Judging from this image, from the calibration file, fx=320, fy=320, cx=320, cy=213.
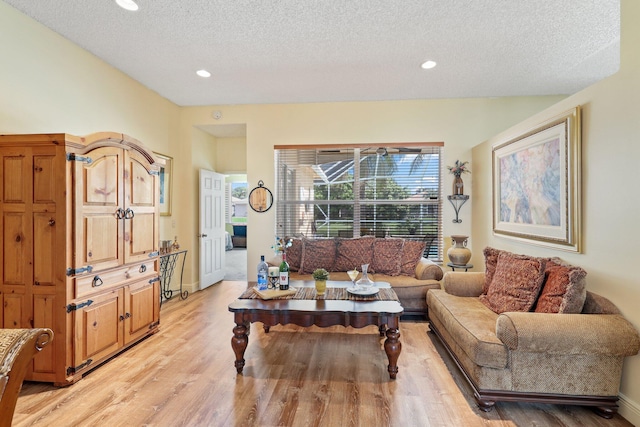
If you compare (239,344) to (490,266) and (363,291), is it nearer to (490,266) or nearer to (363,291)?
(363,291)

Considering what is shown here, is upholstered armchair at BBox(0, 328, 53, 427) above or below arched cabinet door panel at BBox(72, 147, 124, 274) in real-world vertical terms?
below

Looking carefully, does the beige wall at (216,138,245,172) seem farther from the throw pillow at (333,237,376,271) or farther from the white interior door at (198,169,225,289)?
the throw pillow at (333,237,376,271)

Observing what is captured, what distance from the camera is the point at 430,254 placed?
5000 millimetres

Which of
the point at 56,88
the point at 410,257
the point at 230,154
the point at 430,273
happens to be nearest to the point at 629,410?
the point at 430,273

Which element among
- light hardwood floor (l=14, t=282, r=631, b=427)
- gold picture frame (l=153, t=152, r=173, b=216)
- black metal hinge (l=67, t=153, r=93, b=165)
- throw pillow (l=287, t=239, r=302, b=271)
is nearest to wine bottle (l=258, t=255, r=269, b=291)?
light hardwood floor (l=14, t=282, r=631, b=427)

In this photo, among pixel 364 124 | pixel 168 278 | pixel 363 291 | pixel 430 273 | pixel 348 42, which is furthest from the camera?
pixel 364 124

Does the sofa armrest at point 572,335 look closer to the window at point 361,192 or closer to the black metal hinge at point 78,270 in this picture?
the window at point 361,192

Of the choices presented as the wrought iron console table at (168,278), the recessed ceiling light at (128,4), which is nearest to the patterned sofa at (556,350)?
the recessed ceiling light at (128,4)

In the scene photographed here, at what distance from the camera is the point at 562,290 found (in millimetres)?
2312

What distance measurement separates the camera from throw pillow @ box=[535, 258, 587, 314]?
2232 mm

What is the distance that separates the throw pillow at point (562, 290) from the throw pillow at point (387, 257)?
1.89 metres

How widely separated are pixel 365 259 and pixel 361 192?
122 centimetres

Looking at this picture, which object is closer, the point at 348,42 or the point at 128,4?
the point at 128,4

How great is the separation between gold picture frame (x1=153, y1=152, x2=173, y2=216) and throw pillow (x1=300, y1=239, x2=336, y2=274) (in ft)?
7.25
